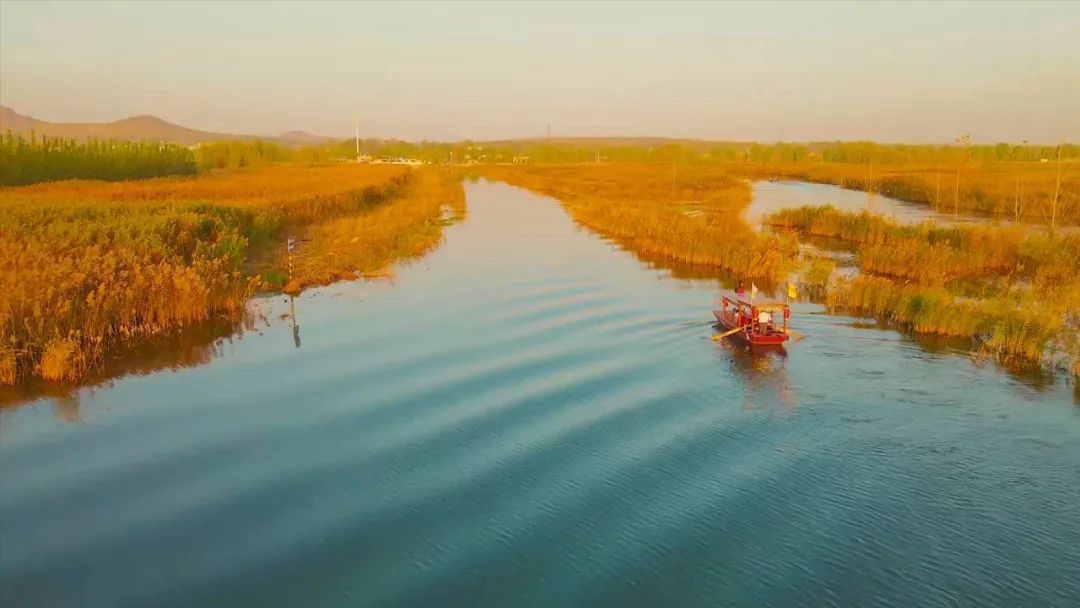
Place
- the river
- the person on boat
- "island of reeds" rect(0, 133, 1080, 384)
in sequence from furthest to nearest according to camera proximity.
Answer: the person on boat, "island of reeds" rect(0, 133, 1080, 384), the river

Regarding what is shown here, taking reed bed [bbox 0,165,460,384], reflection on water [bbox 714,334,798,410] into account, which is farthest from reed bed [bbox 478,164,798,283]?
reed bed [bbox 0,165,460,384]

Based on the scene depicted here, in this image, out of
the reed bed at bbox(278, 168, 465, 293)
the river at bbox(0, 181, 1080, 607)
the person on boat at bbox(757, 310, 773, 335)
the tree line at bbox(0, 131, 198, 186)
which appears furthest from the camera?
the tree line at bbox(0, 131, 198, 186)

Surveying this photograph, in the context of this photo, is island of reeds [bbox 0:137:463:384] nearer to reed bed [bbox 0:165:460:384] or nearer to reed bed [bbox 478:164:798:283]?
reed bed [bbox 0:165:460:384]

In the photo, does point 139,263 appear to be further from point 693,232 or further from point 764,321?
point 693,232

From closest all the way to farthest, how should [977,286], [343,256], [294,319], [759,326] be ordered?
[759,326], [294,319], [977,286], [343,256]

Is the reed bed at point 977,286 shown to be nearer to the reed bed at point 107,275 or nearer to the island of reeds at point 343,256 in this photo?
the island of reeds at point 343,256

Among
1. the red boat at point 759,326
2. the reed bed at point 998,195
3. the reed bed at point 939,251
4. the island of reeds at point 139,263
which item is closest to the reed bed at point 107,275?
the island of reeds at point 139,263

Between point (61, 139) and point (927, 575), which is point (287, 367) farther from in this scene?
point (61, 139)

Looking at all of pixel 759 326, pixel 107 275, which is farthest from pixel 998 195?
pixel 107 275
